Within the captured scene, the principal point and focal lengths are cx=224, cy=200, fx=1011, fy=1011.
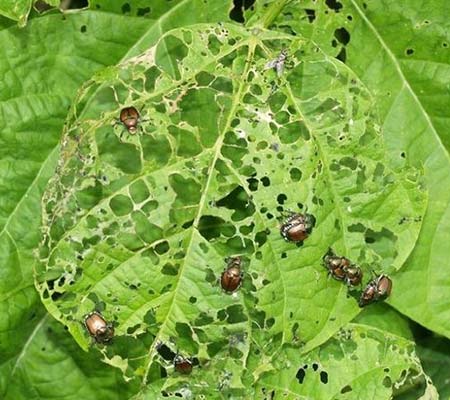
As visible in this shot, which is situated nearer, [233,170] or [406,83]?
[233,170]

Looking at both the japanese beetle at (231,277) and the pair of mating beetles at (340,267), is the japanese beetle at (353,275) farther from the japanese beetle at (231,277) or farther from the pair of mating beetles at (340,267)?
the japanese beetle at (231,277)

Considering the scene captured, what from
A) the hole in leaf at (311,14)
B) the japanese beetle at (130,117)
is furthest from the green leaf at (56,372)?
the hole in leaf at (311,14)

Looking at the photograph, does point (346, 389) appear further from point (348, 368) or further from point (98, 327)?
point (98, 327)

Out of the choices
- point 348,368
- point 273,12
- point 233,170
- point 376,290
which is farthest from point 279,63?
point 348,368

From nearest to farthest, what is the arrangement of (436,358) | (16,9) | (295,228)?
1. (295,228)
2. (16,9)
3. (436,358)

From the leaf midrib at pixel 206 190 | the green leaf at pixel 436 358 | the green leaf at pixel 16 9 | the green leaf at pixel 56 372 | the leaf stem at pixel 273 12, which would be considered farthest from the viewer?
the green leaf at pixel 436 358

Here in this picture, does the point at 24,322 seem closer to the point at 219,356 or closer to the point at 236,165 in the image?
the point at 219,356
